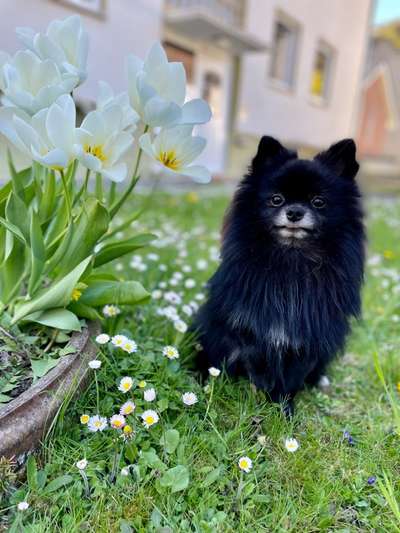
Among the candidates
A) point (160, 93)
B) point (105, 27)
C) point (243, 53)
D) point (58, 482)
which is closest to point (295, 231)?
point (160, 93)

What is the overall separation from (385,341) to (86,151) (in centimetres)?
207

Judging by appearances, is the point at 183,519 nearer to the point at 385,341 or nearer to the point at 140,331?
the point at 140,331

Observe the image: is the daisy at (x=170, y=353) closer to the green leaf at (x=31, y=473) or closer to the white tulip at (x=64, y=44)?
the green leaf at (x=31, y=473)

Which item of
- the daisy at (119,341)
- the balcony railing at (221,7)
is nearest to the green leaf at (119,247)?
the daisy at (119,341)

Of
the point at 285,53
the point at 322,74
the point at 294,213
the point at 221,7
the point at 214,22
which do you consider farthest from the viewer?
the point at 322,74

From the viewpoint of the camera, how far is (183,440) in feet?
4.52

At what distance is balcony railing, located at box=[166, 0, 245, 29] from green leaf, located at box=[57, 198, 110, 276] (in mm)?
7455

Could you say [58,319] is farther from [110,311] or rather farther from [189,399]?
[189,399]

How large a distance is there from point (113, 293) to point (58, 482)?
0.68 metres

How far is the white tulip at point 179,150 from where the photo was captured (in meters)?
1.40

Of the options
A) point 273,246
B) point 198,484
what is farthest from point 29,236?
point 198,484

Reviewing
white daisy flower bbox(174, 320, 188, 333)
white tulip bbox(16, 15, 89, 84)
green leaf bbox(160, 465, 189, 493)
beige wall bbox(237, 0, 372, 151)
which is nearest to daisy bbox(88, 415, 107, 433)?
green leaf bbox(160, 465, 189, 493)

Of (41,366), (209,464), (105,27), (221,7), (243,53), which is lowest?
(209,464)

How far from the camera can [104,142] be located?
1.31 m
